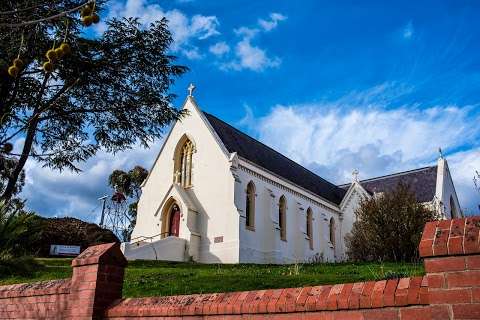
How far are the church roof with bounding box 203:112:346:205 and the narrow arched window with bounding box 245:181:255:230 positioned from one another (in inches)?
81.1

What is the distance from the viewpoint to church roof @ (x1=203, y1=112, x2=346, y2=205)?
34072mm

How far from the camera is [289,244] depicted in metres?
34.0

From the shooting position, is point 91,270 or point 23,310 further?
point 23,310

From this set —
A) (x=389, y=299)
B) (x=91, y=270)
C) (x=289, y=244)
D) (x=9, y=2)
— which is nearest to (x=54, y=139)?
(x=9, y=2)

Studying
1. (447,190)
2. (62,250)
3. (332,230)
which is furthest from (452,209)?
(62,250)

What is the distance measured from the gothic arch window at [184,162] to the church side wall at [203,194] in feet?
1.21

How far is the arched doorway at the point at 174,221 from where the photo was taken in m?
32.3

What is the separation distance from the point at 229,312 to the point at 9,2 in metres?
7.06

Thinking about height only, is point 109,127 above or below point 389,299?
above

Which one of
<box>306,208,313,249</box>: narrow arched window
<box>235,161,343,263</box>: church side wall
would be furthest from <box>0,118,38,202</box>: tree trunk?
<box>306,208,313,249</box>: narrow arched window

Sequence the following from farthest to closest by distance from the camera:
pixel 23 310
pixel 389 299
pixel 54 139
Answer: pixel 54 139 → pixel 23 310 → pixel 389 299

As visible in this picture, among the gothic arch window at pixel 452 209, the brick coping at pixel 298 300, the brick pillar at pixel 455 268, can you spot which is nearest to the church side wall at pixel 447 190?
the gothic arch window at pixel 452 209

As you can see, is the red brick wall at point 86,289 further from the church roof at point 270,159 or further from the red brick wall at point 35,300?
the church roof at point 270,159

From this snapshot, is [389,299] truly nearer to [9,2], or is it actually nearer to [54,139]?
[9,2]
